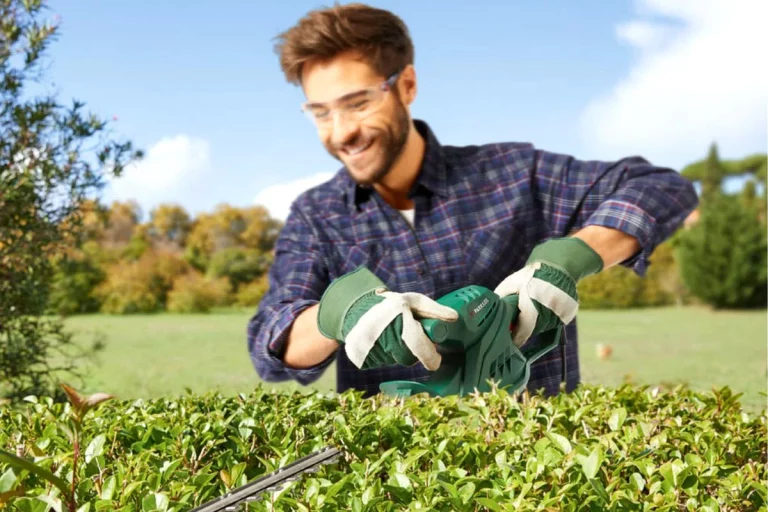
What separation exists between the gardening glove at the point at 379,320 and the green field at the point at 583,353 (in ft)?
12.1

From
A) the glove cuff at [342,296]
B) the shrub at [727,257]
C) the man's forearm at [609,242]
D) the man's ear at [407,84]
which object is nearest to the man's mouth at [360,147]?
the man's ear at [407,84]

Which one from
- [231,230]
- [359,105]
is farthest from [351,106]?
[231,230]

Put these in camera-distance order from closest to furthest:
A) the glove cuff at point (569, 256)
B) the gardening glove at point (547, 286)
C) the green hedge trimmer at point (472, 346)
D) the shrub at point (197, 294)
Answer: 1. the green hedge trimmer at point (472, 346)
2. the gardening glove at point (547, 286)
3. the glove cuff at point (569, 256)
4. the shrub at point (197, 294)

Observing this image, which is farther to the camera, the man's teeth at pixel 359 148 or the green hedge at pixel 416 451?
the man's teeth at pixel 359 148

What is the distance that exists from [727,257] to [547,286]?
18323 millimetres

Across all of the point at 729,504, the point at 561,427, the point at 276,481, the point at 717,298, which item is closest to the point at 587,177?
the point at 561,427

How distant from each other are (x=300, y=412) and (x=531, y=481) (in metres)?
0.77

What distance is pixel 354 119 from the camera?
334 cm

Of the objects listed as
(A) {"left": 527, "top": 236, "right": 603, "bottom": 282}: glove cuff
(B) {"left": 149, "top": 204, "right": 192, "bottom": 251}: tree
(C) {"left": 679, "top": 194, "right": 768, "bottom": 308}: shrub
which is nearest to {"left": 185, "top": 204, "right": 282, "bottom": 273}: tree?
(B) {"left": 149, "top": 204, "right": 192, "bottom": 251}: tree

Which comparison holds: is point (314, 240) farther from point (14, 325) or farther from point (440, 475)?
point (14, 325)

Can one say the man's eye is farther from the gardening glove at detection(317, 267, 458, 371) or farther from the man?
the gardening glove at detection(317, 267, 458, 371)

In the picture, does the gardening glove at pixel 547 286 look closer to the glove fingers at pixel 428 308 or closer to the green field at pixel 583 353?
the glove fingers at pixel 428 308

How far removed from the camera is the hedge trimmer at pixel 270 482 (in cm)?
128

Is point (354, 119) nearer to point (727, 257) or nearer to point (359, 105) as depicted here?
point (359, 105)
